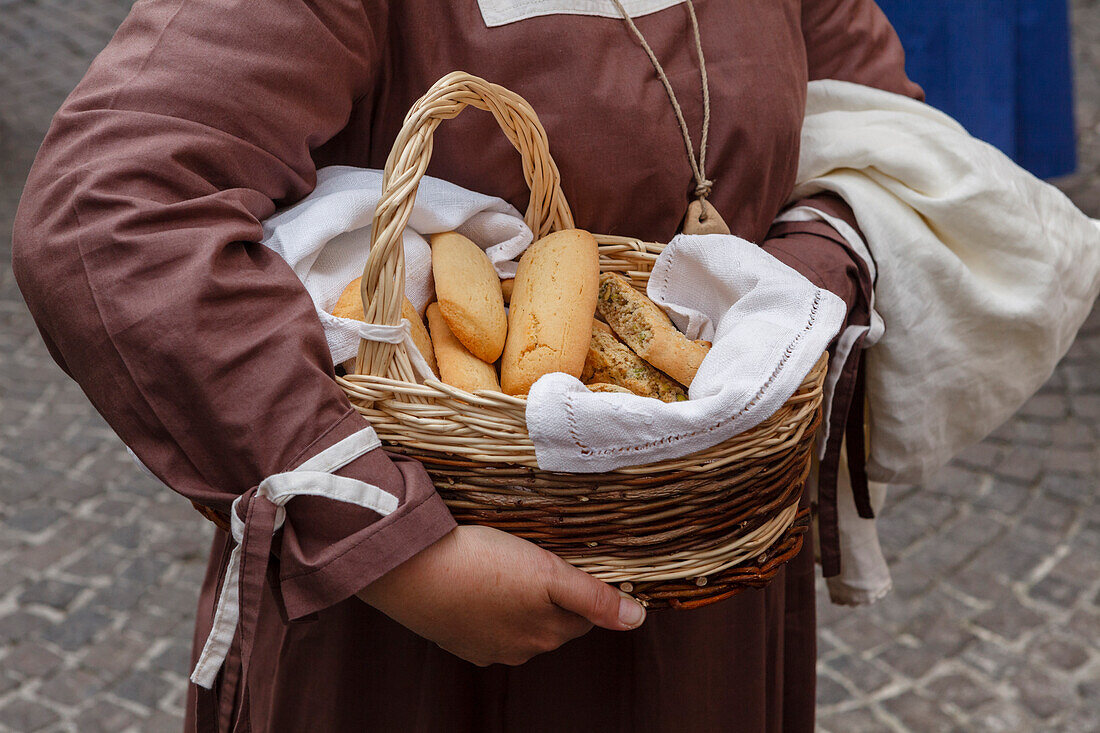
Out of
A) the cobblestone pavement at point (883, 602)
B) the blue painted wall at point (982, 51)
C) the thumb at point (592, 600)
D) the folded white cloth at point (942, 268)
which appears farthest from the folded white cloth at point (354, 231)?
the blue painted wall at point (982, 51)

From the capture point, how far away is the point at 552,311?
3.10ft

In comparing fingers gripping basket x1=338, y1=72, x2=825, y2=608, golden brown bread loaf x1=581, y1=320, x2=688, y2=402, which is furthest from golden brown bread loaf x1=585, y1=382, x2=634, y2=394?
fingers gripping basket x1=338, y1=72, x2=825, y2=608

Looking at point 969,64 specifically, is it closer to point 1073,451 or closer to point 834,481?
point 1073,451

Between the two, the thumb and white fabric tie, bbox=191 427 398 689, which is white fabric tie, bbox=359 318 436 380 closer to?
white fabric tie, bbox=191 427 398 689

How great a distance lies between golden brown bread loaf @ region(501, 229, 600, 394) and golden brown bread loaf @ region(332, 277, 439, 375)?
0.25ft

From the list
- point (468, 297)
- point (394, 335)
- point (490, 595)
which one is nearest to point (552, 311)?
point (468, 297)

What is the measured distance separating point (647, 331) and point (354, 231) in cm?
32

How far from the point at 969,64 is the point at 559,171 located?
→ 2.32 metres

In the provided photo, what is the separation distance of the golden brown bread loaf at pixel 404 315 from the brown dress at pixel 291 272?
3.1 inches

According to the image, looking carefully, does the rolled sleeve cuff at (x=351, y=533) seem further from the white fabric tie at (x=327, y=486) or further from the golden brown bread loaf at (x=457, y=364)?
the golden brown bread loaf at (x=457, y=364)

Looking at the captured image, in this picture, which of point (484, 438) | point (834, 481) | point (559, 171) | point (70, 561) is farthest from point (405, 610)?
point (70, 561)

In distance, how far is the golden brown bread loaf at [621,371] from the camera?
98 cm

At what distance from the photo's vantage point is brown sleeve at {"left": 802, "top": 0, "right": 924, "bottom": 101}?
1.30 metres

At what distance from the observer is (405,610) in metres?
0.81
